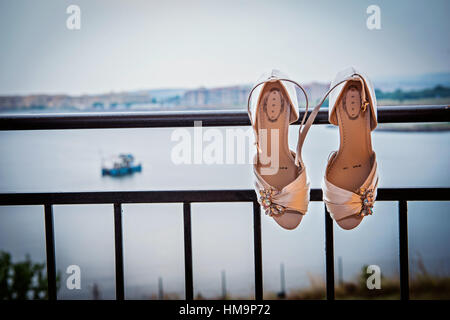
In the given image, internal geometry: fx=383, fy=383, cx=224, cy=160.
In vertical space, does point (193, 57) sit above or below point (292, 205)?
above

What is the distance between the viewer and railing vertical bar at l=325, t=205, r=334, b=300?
100 cm

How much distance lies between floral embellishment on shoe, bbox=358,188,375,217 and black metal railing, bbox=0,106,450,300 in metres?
0.14

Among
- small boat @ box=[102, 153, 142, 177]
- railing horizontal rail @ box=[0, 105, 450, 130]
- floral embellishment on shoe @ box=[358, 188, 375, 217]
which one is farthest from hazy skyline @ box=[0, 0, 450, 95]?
floral embellishment on shoe @ box=[358, 188, 375, 217]

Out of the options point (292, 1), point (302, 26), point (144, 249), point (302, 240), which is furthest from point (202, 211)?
point (292, 1)

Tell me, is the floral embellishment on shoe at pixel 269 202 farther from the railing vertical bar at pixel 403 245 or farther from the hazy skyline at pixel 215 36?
the hazy skyline at pixel 215 36

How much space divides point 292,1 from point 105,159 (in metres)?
6.59

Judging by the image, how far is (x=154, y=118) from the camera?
94 centimetres

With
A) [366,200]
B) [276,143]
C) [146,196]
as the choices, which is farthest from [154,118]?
[366,200]

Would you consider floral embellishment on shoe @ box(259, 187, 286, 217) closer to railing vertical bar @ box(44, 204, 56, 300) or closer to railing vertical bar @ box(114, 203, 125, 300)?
railing vertical bar @ box(114, 203, 125, 300)

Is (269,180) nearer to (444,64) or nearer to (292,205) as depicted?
(292,205)

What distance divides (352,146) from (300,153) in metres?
0.14

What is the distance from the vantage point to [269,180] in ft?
3.11

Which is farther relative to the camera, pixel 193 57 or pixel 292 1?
pixel 193 57

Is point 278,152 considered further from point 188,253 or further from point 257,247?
point 188,253
